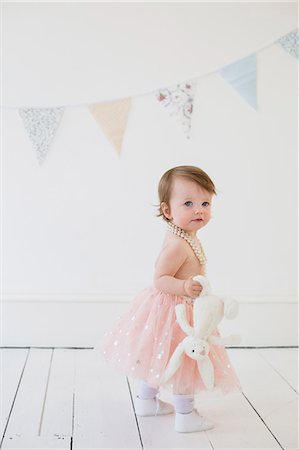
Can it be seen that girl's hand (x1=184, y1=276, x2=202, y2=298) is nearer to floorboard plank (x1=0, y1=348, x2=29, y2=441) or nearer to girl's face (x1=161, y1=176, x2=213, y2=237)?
girl's face (x1=161, y1=176, x2=213, y2=237)

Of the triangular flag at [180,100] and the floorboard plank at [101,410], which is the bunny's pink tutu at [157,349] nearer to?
the floorboard plank at [101,410]

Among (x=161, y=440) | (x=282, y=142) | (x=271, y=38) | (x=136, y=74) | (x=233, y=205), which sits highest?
(x=271, y=38)

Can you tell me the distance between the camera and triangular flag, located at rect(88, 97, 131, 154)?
7.10ft

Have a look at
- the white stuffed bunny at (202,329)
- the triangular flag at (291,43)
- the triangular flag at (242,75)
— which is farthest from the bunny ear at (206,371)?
the triangular flag at (291,43)

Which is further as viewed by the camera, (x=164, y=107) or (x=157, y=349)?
(x=164, y=107)

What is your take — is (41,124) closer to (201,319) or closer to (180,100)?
(180,100)

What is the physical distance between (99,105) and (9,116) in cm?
28

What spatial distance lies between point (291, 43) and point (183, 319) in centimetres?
112

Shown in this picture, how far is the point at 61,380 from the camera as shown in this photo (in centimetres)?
189

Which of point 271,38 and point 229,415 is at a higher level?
point 271,38

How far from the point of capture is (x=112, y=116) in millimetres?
2172

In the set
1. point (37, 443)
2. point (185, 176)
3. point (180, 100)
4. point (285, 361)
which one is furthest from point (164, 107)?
point (37, 443)

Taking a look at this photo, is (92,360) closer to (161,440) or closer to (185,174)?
(161,440)

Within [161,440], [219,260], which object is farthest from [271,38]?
[161,440]
